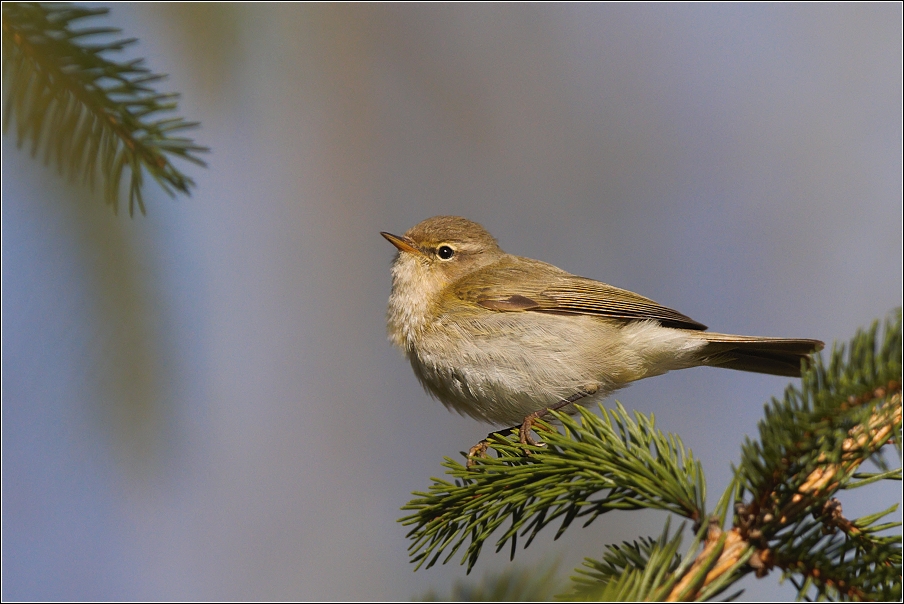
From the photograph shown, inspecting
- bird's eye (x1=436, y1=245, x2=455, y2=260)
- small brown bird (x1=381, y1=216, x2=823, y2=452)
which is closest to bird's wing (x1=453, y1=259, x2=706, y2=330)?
small brown bird (x1=381, y1=216, x2=823, y2=452)

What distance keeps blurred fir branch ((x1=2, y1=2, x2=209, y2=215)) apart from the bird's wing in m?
1.76

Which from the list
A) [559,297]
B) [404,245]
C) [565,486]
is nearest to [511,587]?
[565,486]

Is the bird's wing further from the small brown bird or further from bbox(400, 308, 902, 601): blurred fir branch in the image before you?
bbox(400, 308, 902, 601): blurred fir branch

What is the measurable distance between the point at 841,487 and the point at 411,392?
5.61 m

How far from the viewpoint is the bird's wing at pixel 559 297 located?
345 centimetres

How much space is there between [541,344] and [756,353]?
3.08 ft

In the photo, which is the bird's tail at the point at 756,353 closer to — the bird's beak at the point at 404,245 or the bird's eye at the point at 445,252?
the bird's eye at the point at 445,252

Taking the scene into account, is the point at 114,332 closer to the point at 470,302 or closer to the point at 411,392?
the point at 470,302

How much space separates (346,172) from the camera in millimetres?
7828

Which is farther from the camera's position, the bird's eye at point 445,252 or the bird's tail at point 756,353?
the bird's eye at point 445,252

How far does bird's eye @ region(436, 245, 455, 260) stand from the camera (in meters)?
4.10

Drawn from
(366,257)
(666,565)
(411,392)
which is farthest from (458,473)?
(366,257)

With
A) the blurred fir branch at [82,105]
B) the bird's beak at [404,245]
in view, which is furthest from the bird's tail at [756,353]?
the blurred fir branch at [82,105]

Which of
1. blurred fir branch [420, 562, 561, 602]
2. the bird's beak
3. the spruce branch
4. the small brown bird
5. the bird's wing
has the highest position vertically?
the bird's beak
